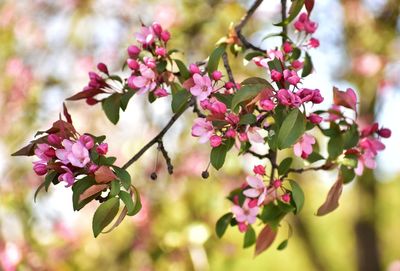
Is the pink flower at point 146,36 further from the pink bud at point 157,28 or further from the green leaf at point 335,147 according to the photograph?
the green leaf at point 335,147

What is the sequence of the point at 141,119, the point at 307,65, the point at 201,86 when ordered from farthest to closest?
the point at 141,119, the point at 307,65, the point at 201,86

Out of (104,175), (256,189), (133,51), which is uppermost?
(133,51)

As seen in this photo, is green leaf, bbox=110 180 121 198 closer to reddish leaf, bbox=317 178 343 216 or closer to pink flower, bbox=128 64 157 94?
pink flower, bbox=128 64 157 94

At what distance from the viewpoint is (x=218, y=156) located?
1109 mm

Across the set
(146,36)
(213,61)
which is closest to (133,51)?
(146,36)

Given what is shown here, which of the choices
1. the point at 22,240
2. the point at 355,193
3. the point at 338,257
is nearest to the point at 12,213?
the point at 22,240

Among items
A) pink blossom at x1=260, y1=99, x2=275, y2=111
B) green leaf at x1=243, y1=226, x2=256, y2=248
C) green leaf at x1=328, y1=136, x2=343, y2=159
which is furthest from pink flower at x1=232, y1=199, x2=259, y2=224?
pink blossom at x1=260, y1=99, x2=275, y2=111

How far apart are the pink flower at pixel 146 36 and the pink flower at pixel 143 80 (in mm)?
72

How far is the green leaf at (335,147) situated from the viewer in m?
1.33

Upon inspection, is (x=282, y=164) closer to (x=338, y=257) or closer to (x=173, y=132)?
(x=173, y=132)

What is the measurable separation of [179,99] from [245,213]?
27cm

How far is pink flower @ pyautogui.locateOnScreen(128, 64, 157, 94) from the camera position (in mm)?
1253

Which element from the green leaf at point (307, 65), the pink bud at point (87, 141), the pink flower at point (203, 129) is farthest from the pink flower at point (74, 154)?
the green leaf at point (307, 65)

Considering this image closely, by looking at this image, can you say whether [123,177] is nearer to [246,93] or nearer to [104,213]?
[104,213]
